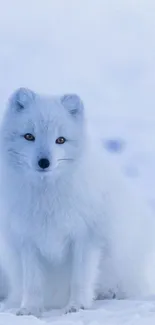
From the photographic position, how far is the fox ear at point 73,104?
286cm

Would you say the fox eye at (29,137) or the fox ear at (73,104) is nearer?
the fox eye at (29,137)

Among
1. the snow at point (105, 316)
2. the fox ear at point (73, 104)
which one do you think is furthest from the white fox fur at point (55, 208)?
the snow at point (105, 316)

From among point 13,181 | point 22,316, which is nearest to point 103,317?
point 22,316

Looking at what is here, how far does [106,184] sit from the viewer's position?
119 inches

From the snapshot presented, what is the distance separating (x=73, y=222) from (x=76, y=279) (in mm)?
296

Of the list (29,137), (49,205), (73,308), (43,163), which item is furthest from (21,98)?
(73,308)

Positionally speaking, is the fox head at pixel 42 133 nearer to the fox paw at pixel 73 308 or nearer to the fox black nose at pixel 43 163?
the fox black nose at pixel 43 163

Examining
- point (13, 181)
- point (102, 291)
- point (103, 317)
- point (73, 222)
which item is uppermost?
point (13, 181)

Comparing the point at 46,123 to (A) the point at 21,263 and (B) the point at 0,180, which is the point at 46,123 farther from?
(A) the point at 21,263

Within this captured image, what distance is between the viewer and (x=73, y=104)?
287 centimetres

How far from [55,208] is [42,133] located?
41cm

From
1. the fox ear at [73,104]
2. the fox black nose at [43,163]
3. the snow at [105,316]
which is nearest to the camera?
the snow at [105,316]

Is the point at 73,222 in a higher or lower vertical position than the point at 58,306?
higher

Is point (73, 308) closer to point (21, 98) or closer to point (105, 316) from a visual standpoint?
point (105, 316)
